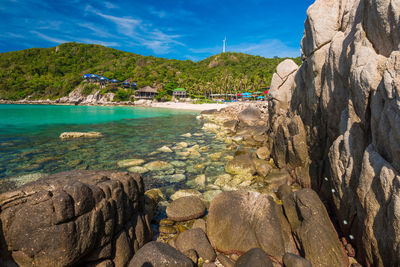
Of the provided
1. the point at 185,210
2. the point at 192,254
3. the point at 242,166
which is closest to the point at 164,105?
the point at 242,166

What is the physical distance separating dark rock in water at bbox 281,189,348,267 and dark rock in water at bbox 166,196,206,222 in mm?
3206

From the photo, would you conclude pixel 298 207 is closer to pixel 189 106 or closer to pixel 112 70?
pixel 189 106

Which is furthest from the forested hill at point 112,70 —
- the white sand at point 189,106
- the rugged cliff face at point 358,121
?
the rugged cliff face at point 358,121

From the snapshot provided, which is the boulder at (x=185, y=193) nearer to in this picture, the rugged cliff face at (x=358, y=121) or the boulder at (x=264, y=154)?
the rugged cliff face at (x=358, y=121)

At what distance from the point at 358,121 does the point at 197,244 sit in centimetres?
607

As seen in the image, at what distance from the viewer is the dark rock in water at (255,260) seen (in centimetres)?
438

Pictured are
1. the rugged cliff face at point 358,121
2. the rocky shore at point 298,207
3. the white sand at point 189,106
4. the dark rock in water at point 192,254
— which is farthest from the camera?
the white sand at point 189,106

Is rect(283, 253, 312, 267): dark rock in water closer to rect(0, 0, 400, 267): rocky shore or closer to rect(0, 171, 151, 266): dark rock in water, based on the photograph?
rect(0, 0, 400, 267): rocky shore

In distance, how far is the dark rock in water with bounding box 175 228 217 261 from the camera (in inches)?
209

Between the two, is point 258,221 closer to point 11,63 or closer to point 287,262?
point 287,262

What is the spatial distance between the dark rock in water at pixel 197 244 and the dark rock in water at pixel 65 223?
1496 mm

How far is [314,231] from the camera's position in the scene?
16.7ft

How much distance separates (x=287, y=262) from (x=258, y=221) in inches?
48.9

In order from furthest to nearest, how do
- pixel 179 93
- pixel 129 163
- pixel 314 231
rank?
pixel 179 93
pixel 129 163
pixel 314 231
